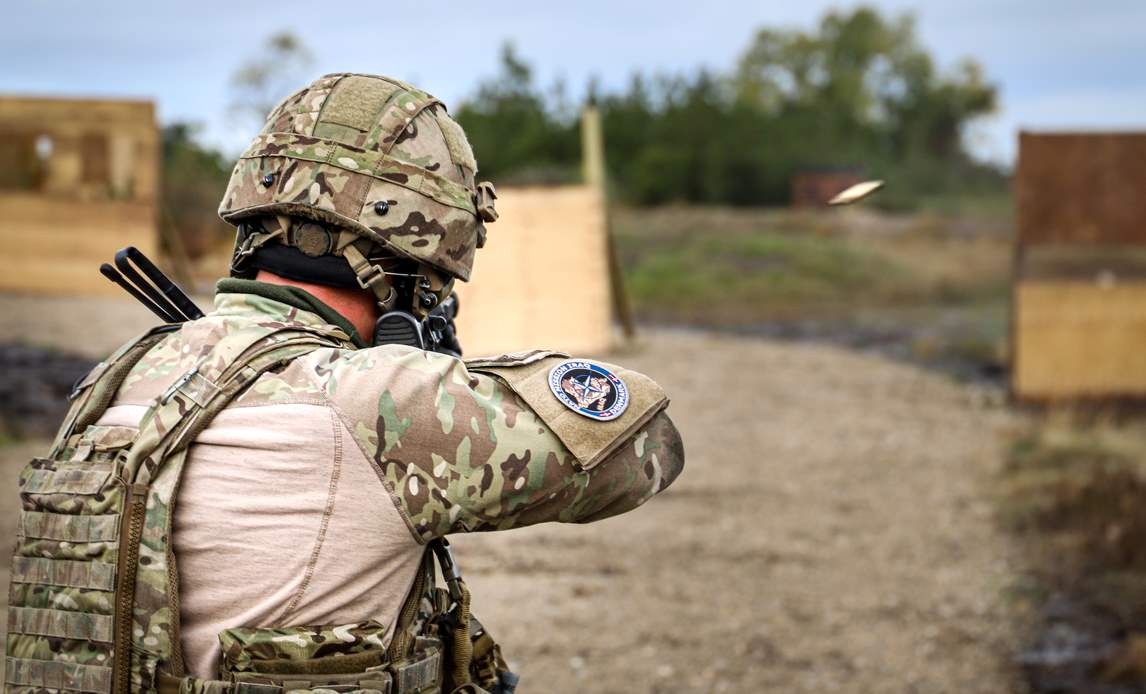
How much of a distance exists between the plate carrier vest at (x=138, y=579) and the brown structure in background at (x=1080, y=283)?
8597 mm

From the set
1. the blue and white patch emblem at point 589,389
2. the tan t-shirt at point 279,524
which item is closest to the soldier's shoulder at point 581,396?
the blue and white patch emblem at point 589,389

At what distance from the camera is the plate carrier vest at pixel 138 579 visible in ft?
6.16

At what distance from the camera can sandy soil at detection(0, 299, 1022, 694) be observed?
483cm

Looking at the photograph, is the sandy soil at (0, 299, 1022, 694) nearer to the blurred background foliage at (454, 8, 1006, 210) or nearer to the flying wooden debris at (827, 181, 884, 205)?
the flying wooden debris at (827, 181, 884, 205)

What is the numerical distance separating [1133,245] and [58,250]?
25.8 feet

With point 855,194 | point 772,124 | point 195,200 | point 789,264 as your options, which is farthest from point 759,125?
point 855,194

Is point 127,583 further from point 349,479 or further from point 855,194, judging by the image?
Answer: point 855,194

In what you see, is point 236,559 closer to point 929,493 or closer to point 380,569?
point 380,569

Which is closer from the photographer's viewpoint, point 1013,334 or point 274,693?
point 274,693

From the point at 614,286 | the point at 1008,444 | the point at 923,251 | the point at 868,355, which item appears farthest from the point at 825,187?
the point at 1008,444

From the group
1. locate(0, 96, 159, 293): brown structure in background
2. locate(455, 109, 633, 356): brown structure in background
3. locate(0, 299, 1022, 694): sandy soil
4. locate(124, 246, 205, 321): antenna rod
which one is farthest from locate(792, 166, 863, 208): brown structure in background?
locate(124, 246, 205, 321): antenna rod

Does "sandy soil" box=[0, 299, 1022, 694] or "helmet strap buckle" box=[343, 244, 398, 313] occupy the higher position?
"helmet strap buckle" box=[343, 244, 398, 313]

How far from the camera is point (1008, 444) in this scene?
8461 millimetres

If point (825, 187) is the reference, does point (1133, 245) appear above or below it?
above
